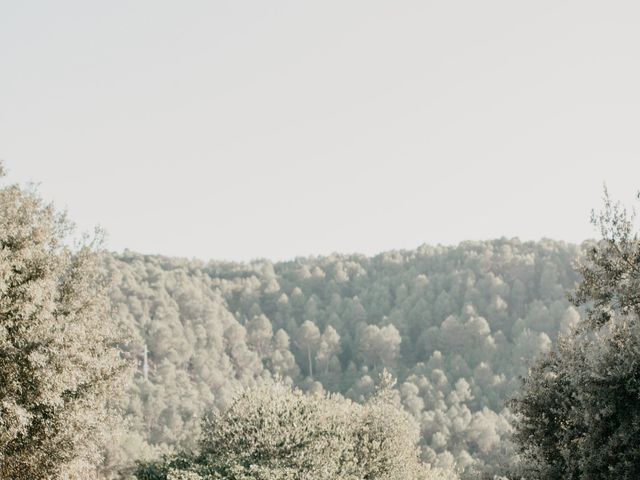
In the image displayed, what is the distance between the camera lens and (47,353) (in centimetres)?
2125

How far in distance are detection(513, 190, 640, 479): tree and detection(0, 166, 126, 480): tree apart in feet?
48.6

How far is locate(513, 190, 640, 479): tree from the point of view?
16.1 m

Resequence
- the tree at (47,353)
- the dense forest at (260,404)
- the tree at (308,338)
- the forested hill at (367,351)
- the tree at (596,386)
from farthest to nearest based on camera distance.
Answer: the tree at (308,338), the forested hill at (367,351), the tree at (47,353), the dense forest at (260,404), the tree at (596,386)

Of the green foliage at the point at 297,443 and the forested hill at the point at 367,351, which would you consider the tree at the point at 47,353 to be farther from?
the forested hill at the point at 367,351

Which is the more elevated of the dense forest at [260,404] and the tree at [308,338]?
the dense forest at [260,404]

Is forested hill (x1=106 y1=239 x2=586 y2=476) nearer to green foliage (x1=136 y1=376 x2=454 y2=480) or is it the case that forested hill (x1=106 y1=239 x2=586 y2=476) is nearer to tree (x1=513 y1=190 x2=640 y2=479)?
green foliage (x1=136 y1=376 x2=454 y2=480)

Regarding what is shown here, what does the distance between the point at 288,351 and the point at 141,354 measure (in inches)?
2016

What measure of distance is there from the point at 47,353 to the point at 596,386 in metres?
16.6

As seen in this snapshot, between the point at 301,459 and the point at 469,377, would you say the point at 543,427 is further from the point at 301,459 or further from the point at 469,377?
the point at 469,377

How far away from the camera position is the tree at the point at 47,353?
20953 mm

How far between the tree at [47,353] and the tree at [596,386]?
14815 mm

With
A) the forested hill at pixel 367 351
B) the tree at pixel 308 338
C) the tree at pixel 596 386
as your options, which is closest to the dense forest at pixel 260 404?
the tree at pixel 596 386

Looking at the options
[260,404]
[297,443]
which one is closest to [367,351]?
[260,404]

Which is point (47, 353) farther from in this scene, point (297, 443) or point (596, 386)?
point (297, 443)
